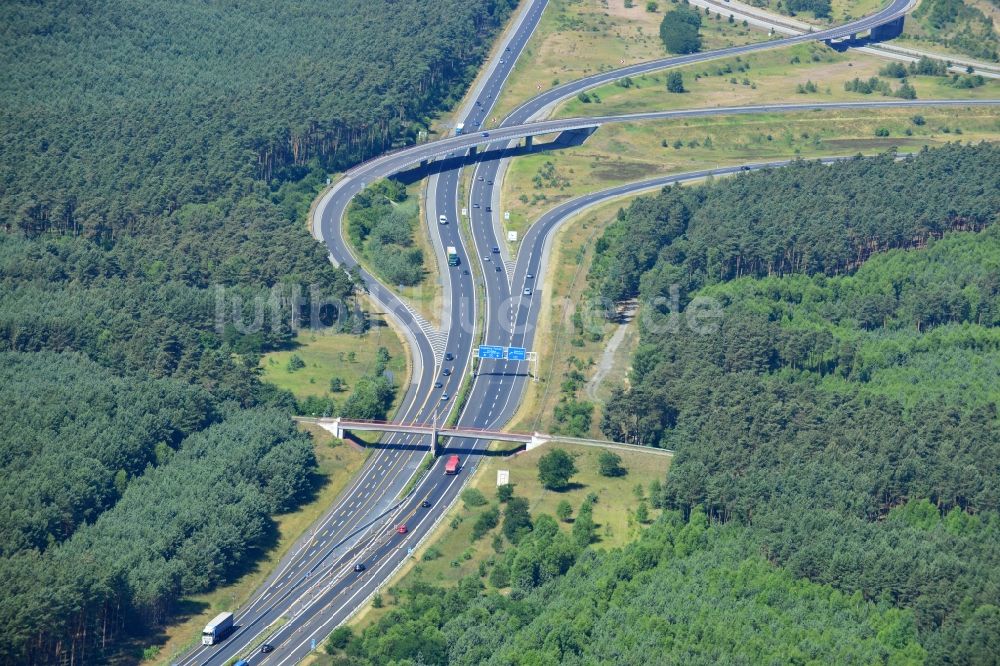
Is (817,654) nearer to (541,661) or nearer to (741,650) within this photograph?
(741,650)

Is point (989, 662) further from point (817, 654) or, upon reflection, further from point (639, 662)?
point (639, 662)

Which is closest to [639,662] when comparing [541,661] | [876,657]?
[541,661]

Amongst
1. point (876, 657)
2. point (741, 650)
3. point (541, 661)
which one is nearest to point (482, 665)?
point (541, 661)

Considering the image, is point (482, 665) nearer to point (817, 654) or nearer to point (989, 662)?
point (817, 654)

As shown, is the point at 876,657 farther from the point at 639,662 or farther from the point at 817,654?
the point at 639,662
